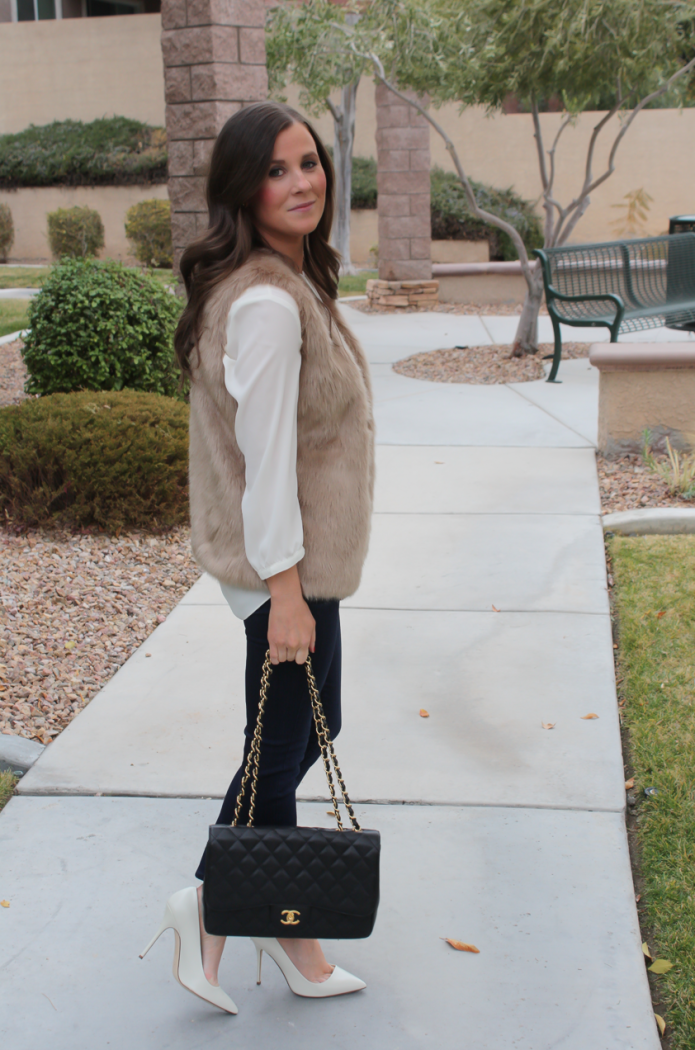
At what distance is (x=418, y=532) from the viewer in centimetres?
533

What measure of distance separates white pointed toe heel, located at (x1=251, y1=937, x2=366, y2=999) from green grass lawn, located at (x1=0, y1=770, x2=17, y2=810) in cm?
117

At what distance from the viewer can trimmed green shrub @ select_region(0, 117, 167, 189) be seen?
2281 centimetres

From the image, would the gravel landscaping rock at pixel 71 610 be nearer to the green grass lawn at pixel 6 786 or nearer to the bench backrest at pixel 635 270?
the green grass lawn at pixel 6 786

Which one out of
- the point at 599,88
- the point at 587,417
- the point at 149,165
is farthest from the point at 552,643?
the point at 149,165

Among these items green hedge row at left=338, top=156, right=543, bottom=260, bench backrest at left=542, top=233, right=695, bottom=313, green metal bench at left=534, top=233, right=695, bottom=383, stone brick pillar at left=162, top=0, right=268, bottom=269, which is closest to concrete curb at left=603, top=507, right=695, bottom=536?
green metal bench at left=534, top=233, right=695, bottom=383

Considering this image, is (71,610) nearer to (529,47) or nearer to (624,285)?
(529,47)

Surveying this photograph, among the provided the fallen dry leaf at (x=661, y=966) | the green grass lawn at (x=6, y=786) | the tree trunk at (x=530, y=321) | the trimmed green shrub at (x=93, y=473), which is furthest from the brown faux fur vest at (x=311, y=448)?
the tree trunk at (x=530, y=321)

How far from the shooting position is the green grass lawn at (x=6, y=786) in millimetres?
3027

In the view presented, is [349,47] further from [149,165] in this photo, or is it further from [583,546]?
[149,165]

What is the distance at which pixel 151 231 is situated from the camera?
20062mm

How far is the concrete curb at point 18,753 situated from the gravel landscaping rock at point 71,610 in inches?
4.3

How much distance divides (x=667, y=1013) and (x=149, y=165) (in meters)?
23.1

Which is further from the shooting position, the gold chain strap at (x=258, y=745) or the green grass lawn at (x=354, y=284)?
the green grass lawn at (x=354, y=284)

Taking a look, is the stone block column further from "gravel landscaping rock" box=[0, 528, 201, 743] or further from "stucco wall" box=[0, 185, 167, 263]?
"gravel landscaping rock" box=[0, 528, 201, 743]
